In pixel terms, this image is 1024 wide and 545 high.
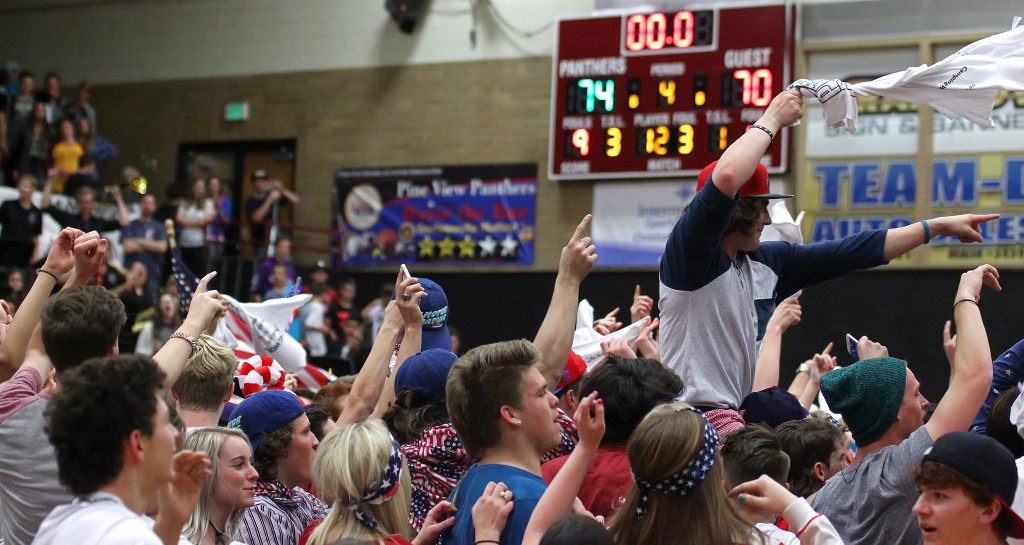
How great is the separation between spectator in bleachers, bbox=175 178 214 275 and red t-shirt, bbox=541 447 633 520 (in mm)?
12238

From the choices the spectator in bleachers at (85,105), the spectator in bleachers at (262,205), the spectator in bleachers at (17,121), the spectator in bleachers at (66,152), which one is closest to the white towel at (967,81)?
the spectator in bleachers at (262,205)

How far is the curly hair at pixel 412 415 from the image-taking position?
407 cm

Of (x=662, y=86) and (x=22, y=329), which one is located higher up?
(x=662, y=86)

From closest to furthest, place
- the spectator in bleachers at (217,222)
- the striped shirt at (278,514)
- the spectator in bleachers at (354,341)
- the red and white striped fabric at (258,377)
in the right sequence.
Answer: the striped shirt at (278,514) → the red and white striped fabric at (258,377) → the spectator in bleachers at (354,341) → the spectator in bleachers at (217,222)

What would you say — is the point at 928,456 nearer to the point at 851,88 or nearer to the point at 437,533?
the point at 437,533

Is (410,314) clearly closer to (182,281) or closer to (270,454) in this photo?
(270,454)

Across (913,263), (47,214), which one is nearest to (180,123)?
(47,214)

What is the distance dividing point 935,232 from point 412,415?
189 centimetres

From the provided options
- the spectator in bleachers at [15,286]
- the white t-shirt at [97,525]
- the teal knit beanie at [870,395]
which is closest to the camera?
the white t-shirt at [97,525]

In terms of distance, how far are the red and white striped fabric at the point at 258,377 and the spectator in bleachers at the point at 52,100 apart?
11549 millimetres

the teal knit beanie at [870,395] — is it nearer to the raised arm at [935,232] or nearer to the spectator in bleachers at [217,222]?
the raised arm at [935,232]

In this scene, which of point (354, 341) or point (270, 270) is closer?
point (354, 341)

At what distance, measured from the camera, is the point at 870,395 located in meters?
3.72

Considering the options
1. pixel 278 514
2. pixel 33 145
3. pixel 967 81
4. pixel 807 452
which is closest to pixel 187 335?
pixel 278 514
